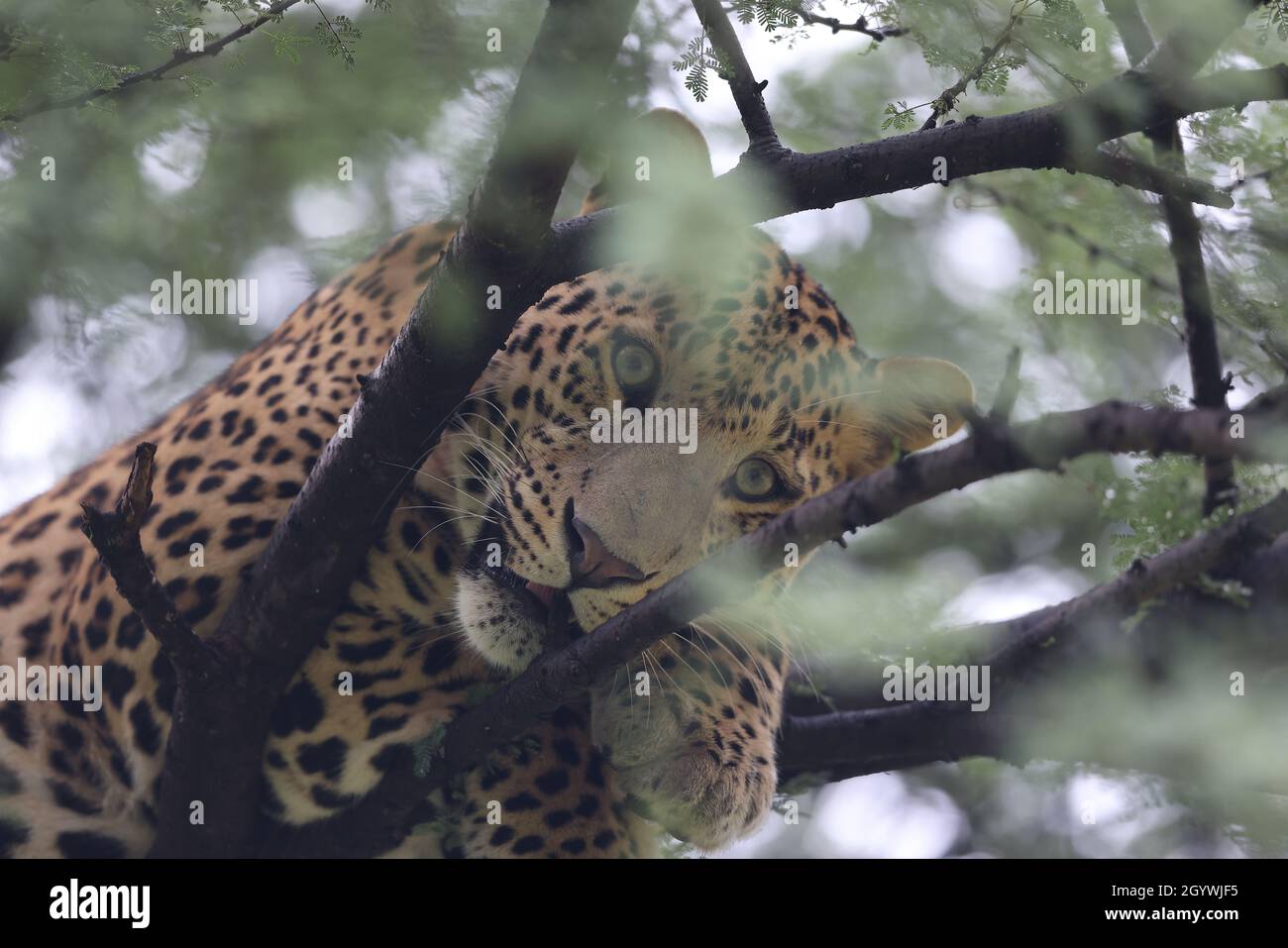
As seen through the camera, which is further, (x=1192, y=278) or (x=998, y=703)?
(x=998, y=703)

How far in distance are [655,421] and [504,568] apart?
0.82 m

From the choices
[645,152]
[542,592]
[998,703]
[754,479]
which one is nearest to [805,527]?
[998,703]

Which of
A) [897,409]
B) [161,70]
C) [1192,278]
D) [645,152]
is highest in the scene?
[645,152]

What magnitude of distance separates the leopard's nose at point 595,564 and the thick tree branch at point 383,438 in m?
0.63

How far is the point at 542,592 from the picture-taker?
4.71 m

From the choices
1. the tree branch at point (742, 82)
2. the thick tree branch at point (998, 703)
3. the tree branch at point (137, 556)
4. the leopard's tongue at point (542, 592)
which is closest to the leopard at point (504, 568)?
the leopard's tongue at point (542, 592)

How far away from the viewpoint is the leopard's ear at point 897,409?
5641mm

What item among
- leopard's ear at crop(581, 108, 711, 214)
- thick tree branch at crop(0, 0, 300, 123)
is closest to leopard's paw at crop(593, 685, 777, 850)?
leopard's ear at crop(581, 108, 711, 214)

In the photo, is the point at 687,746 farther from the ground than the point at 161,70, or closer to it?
closer to it

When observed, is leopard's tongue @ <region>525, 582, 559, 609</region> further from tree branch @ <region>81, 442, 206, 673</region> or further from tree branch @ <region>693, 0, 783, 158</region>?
tree branch @ <region>693, 0, 783, 158</region>

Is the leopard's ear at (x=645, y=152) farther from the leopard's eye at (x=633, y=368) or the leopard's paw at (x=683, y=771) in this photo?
the leopard's paw at (x=683, y=771)

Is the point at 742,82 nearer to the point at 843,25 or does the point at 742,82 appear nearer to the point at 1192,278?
the point at 843,25

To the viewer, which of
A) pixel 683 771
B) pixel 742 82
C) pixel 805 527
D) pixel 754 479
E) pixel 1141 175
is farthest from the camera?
pixel 754 479
